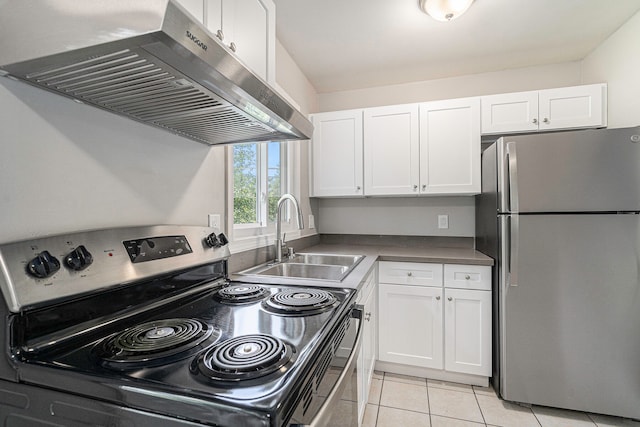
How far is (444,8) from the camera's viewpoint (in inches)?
66.3

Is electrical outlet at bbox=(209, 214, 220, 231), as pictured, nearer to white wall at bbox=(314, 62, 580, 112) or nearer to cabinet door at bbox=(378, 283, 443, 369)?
cabinet door at bbox=(378, 283, 443, 369)

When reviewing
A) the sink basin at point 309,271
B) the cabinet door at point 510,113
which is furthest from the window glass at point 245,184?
the cabinet door at point 510,113

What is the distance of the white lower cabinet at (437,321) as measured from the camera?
6.50 feet

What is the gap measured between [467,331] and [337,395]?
1.59 metres

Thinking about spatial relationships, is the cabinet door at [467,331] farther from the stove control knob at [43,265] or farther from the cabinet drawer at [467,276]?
the stove control knob at [43,265]

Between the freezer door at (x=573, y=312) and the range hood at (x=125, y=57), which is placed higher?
the range hood at (x=125, y=57)

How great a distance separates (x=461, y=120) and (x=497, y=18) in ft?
2.21

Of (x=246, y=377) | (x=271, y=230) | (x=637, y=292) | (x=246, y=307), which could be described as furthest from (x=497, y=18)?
(x=246, y=377)

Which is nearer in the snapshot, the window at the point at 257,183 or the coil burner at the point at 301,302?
the coil burner at the point at 301,302

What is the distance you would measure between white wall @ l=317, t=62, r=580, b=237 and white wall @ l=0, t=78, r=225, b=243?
1.85 meters

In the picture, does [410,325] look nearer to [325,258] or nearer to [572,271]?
[325,258]

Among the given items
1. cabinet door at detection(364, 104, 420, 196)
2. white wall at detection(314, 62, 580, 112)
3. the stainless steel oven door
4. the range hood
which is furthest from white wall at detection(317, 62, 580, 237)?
the range hood

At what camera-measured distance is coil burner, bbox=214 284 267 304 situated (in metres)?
1.08

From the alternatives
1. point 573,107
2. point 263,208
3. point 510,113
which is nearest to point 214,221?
point 263,208
